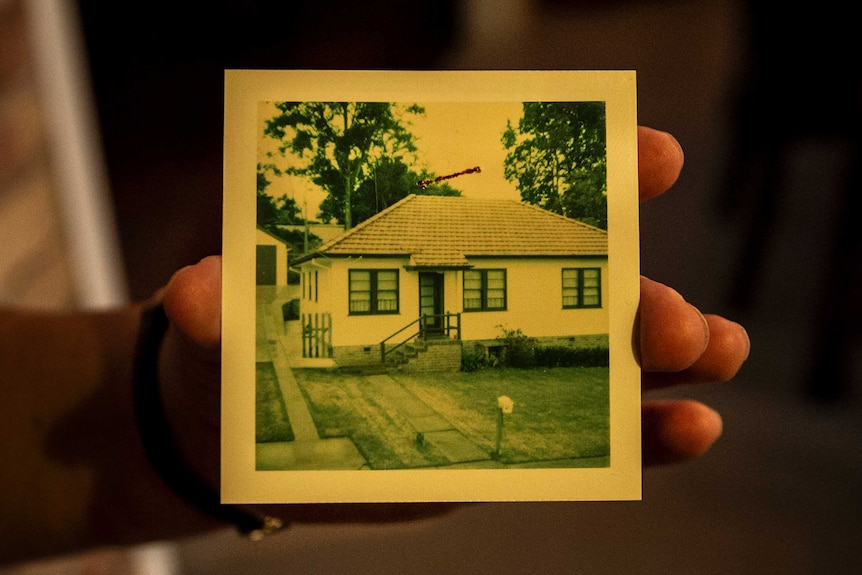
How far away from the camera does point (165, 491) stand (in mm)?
490

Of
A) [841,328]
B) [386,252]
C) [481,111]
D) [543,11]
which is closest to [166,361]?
[386,252]

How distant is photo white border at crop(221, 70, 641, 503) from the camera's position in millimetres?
439

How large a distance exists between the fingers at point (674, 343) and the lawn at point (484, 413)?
42 millimetres

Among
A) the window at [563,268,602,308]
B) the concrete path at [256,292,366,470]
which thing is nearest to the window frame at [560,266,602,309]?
the window at [563,268,602,308]

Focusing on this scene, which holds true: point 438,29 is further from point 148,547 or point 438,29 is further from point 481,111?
point 148,547

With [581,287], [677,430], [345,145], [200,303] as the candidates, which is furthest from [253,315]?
[677,430]

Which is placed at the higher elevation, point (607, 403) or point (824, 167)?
point (824, 167)

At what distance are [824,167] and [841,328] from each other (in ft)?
0.49

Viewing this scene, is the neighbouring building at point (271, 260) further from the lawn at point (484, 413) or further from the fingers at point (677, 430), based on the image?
the fingers at point (677, 430)

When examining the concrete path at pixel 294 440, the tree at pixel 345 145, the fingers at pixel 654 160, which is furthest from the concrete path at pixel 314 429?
the fingers at pixel 654 160

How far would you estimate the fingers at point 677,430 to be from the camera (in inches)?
18.4

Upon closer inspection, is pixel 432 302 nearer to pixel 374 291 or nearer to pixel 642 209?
pixel 374 291

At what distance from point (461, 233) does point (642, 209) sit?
0.15 meters

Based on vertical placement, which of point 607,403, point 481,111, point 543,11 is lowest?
point 607,403
